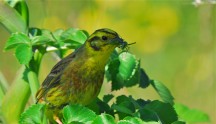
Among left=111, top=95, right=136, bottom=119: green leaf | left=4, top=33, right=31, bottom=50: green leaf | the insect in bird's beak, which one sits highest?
the insect in bird's beak

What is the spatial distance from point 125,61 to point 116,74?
7 cm

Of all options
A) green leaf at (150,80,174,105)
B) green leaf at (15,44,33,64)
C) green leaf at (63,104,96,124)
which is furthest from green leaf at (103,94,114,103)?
green leaf at (63,104,96,124)

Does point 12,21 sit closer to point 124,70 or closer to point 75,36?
point 75,36

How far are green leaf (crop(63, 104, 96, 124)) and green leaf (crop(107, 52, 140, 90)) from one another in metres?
0.42

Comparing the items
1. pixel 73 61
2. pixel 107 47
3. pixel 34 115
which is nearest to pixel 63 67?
pixel 73 61

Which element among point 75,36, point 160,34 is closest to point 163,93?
point 75,36

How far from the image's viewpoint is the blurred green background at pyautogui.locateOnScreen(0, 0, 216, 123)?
562 cm

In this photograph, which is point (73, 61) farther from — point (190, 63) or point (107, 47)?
point (190, 63)

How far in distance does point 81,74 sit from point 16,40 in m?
0.35

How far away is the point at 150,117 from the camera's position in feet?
8.87

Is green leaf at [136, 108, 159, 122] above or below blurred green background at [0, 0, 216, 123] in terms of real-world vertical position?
below

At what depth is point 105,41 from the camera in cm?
296

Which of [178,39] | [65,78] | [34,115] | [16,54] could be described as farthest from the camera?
[178,39]

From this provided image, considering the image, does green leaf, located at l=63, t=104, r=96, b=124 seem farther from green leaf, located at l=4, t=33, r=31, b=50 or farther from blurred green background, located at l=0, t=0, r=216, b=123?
blurred green background, located at l=0, t=0, r=216, b=123
